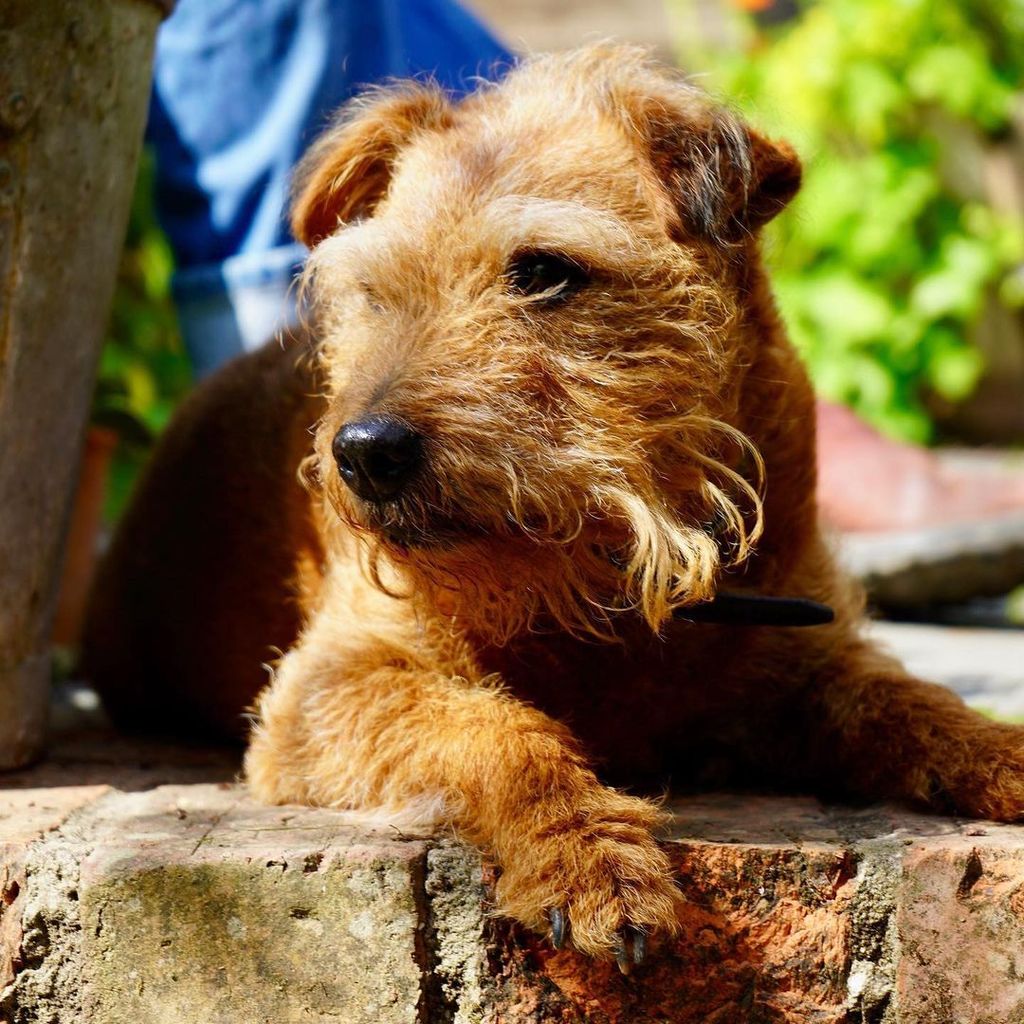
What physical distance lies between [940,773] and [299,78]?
301cm

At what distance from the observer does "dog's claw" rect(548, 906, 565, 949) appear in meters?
2.13

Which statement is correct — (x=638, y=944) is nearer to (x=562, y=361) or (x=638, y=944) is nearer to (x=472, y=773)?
(x=472, y=773)

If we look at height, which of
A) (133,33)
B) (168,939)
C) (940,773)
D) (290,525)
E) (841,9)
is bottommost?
(168,939)

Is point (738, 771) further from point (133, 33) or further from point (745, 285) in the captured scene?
point (133, 33)

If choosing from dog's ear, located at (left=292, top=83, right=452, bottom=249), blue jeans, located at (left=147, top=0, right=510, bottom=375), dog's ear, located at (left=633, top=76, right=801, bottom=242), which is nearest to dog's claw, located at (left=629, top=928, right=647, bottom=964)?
dog's ear, located at (left=633, top=76, right=801, bottom=242)

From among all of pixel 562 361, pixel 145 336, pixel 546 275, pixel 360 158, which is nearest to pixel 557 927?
pixel 562 361

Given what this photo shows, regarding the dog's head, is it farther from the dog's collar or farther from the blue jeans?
the blue jeans

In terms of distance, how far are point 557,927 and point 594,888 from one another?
0.27 feet

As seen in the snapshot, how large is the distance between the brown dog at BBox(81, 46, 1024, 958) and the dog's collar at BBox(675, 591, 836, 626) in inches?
1.5

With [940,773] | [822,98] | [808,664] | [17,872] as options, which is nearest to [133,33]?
[17,872]

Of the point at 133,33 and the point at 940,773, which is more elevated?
the point at 133,33

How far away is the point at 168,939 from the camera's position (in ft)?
7.42

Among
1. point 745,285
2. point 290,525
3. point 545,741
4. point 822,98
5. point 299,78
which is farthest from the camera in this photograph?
point 822,98

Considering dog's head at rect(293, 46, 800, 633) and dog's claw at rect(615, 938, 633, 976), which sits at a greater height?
dog's head at rect(293, 46, 800, 633)
